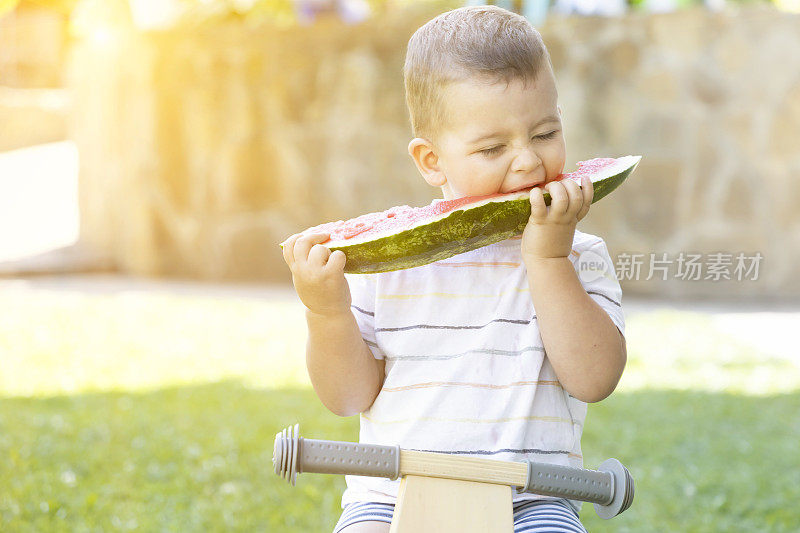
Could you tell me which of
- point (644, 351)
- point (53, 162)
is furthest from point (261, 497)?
point (53, 162)

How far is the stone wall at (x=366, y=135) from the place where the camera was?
25.8 ft

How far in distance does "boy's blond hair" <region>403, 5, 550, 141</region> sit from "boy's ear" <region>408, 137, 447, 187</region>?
0.9 inches

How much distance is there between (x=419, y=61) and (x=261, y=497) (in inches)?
88.6

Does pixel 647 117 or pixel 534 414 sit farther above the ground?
pixel 647 117

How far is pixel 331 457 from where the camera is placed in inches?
66.7

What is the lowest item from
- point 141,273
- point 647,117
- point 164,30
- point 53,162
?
point 141,273

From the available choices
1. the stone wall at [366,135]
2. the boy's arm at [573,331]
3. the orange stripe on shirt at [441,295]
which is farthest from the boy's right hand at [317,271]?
the stone wall at [366,135]

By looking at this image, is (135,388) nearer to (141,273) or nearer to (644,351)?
(644,351)

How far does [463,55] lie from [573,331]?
617mm

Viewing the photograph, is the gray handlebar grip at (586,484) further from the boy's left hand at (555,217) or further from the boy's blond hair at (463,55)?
the boy's blond hair at (463,55)

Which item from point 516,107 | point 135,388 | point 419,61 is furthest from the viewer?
point 135,388

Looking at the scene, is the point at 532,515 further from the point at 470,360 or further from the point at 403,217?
the point at 403,217

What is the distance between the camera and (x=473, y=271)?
2203mm

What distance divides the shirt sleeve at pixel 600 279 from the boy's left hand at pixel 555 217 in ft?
0.78
